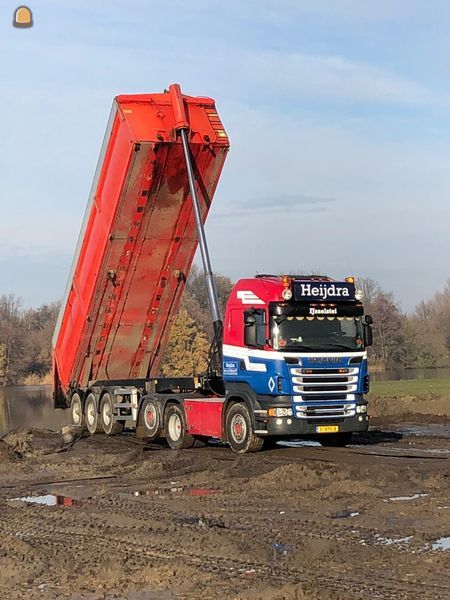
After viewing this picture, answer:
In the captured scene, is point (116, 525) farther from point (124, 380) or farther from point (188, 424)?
point (124, 380)

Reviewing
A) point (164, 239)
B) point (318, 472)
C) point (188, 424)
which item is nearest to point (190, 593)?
point (318, 472)

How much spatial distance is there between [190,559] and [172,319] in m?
12.7

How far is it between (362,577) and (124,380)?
13.5 metres

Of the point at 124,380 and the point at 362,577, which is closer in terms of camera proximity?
the point at 362,577

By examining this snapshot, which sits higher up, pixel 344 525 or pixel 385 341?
pixel 385 341

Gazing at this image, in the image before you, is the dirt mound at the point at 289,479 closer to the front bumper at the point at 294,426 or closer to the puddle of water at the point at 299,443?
the front bumper at the point at 294,426

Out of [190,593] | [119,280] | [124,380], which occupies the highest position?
[119,280]

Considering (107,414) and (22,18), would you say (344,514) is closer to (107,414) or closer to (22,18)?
(22,18)

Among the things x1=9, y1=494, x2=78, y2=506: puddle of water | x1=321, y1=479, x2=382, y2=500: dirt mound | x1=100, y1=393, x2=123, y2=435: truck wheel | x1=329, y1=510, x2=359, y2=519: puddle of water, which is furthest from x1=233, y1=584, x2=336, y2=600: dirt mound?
x1=100, y1=393, x2=123, y2=435: truck wheel

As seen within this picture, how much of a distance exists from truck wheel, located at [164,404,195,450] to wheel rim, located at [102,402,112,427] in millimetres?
2512

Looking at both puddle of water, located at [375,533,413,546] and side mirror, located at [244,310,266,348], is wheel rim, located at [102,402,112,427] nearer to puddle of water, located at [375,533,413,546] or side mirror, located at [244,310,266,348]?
side mirror, located at [244,310,266,348]

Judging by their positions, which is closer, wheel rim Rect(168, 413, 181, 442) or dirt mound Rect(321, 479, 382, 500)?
dirt mound Rect(321, 479, 382, 500)

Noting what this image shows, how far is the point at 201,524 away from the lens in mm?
9438

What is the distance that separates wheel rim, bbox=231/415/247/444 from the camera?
15682 mm
